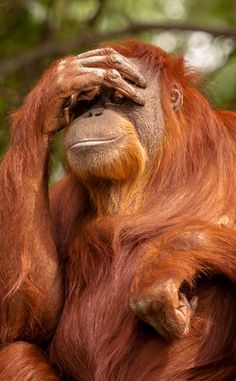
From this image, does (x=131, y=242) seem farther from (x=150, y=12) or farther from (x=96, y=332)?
(x=150, y=12)

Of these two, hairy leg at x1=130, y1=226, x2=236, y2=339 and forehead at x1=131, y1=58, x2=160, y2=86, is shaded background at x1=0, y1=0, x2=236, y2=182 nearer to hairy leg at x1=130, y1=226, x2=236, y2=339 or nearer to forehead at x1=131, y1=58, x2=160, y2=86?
forehead at x1=131, y1=58, x2=160, y2=86

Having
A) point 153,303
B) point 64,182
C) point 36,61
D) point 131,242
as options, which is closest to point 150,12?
point 36,61

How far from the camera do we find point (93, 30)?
10.6 metres

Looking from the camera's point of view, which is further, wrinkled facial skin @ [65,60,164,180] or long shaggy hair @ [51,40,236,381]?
wrinkled facial skin @ [65,60,164,180]

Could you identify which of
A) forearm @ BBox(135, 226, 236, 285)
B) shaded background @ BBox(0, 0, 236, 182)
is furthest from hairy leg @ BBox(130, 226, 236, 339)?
shaded background @ BBox(0, 0, 236, 182)

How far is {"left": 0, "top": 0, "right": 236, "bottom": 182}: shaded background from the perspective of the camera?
9344mm

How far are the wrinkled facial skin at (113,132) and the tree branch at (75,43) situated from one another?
3376 mm

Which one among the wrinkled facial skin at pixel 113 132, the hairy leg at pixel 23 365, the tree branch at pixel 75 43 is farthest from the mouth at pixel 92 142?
the tree branch at pixel 75 43

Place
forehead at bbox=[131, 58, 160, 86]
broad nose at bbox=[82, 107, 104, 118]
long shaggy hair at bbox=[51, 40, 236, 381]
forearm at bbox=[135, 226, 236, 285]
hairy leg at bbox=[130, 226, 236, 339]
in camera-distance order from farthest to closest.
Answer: forehead at bbox=[131, 58, 160, 86] < broad nose at bbox=[82, 107, 104, 118] < long shaggy hair at bbox=[51, 40, 236, 381] < forearm at bbox=[135, 226, 236, 285] < hairy leg at bbox=[130, 226, 236, 339]

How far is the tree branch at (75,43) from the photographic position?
9336 millimetres

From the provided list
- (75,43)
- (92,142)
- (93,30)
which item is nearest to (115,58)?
(92,142)

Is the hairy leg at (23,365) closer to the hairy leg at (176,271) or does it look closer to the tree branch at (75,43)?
the hairy leg at (176,271)

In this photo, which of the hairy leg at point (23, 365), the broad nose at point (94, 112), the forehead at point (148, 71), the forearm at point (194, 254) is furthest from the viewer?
the forehead at point (148, 71)

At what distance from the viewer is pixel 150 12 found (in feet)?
33.9
